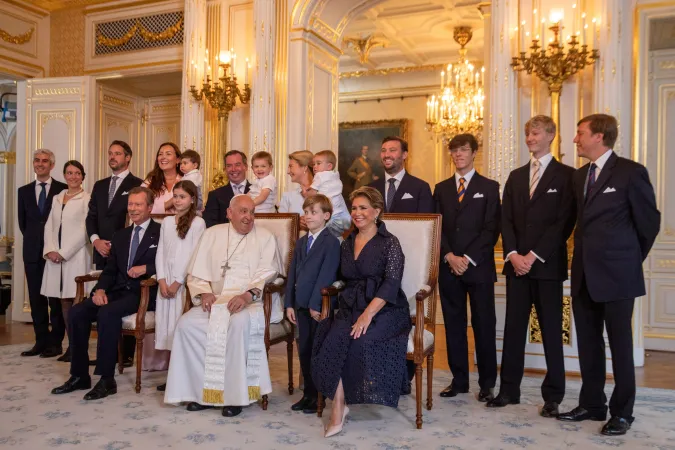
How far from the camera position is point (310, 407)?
3.77m

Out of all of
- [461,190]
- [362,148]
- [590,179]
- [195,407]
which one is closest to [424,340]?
[461,190]

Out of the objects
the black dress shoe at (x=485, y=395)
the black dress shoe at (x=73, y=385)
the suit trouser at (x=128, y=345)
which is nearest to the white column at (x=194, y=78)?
the suit trouser at (x=128, y=345)

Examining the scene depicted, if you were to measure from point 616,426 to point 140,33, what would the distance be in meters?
6.52

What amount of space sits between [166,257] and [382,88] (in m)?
7.46

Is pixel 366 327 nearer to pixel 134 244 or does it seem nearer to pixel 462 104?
pixel 134 244

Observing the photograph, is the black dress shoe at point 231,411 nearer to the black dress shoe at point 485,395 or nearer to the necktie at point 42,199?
the black dress shoe at point 485,395

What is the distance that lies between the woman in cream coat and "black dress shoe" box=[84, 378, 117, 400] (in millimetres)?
1485

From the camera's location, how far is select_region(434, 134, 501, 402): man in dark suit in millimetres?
4059

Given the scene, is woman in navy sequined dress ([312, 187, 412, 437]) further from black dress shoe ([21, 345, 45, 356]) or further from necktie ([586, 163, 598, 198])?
black dress shoe ([21, 345, 45, 356])

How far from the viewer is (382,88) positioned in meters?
11.0

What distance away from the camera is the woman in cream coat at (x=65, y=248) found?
533 centimetres

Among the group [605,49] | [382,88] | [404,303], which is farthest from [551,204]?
[382,88]

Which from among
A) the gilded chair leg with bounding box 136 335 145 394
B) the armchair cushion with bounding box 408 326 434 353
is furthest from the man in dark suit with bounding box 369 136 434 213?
the gilded chair leg with bounding box 136 335 145 394

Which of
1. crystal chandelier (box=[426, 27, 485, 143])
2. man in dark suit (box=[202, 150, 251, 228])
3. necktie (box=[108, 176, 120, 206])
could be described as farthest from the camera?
crystal chandelier (box=[426, 27, 485, 143])
